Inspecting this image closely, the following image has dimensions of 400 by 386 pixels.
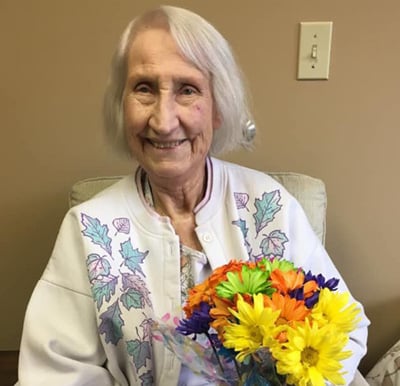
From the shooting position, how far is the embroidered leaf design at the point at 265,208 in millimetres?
1064

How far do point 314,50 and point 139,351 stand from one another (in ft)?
2.59

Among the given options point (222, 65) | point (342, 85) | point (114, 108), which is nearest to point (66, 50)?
point (114, 108)

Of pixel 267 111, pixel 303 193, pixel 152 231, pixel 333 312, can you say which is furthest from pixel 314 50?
pixel 333 312

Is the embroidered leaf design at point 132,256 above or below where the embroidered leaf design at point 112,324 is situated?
above

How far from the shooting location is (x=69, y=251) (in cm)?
102

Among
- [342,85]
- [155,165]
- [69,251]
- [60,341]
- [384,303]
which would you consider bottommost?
[384,303]

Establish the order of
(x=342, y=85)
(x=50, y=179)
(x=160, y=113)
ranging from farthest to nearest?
(x=50, y=179), (x=342, y=85), (x=160, y=113)

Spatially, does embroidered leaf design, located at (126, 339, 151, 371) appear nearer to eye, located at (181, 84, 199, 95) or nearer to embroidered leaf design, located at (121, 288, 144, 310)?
embroidered leaf design, located at (121, 288, 144, 310)

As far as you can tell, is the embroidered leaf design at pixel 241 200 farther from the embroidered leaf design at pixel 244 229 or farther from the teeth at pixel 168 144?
the teeth at pixel 168 144

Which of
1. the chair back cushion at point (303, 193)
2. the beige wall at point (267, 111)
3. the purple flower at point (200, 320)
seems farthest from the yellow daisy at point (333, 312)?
the beige wall at point (267, 111)

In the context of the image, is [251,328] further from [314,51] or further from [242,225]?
[314,51]

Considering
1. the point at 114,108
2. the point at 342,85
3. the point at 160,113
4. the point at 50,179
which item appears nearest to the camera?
the point at 160,113

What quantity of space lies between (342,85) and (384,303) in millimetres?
616

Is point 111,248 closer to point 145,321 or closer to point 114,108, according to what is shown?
point 145,321
